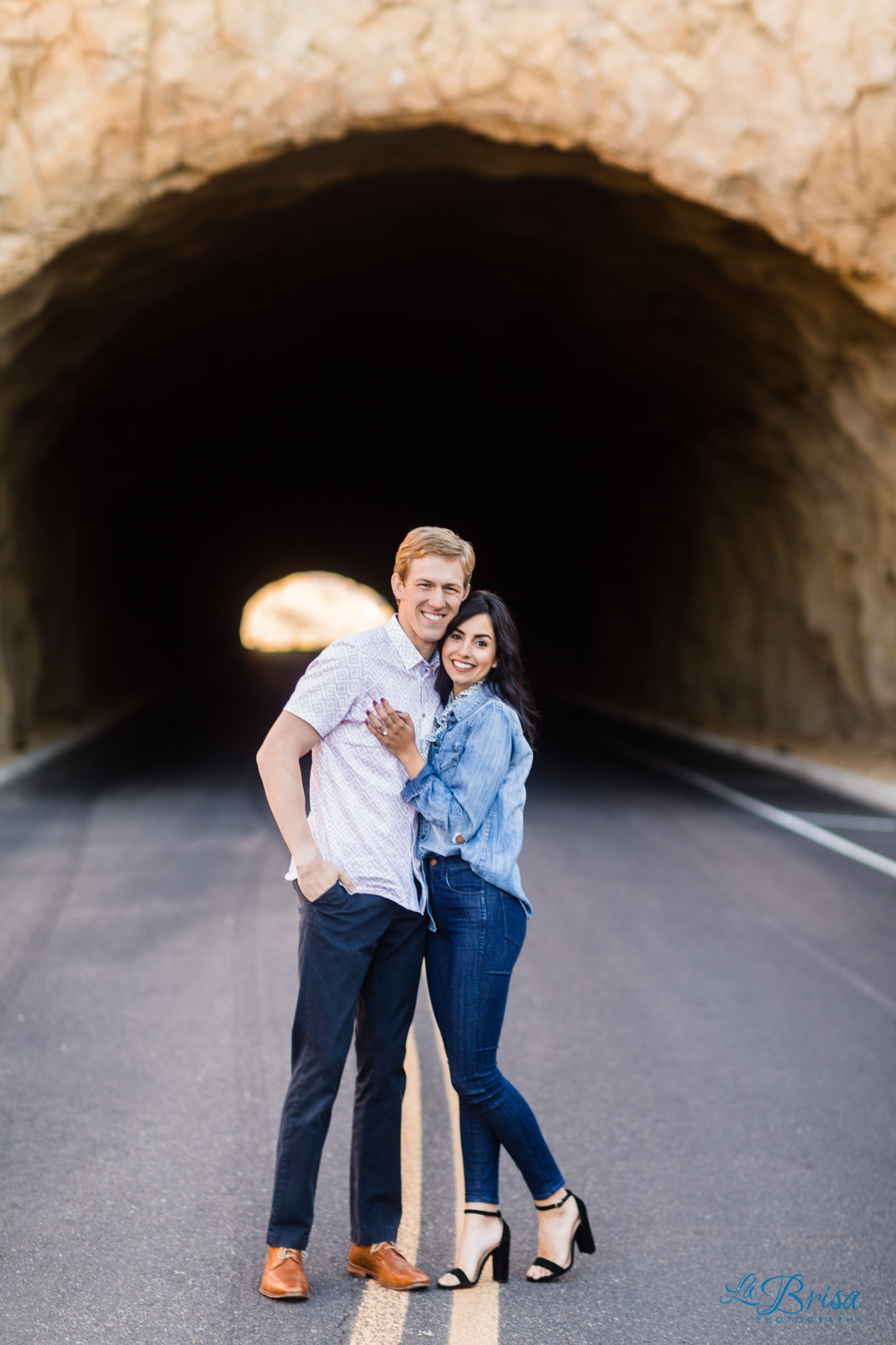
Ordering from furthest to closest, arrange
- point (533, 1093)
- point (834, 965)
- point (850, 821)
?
point (850, 821), point (834, 965), point (533, 1093)

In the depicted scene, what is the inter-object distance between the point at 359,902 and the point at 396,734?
502 millimetres

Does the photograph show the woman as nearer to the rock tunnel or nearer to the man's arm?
the man's arm

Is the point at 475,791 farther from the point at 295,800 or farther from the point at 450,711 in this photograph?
the point at 295,800

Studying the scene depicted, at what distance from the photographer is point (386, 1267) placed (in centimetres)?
345

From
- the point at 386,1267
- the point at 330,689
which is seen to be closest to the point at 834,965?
the point at 386,1267

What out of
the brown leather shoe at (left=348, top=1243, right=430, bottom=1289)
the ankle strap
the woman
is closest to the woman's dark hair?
the woman

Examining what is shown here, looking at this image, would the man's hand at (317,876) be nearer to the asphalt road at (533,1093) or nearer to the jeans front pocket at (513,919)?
the jeans front pocket at (513,919)

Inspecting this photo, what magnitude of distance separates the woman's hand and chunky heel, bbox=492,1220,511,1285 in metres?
1.40

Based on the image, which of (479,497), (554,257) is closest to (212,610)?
(479,497)

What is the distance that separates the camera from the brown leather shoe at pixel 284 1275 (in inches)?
131

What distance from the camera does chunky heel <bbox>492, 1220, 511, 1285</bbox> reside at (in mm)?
3461

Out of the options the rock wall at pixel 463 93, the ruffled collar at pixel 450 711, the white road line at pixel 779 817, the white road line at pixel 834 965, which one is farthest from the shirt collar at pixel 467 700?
the rock wall at pixel 463 93

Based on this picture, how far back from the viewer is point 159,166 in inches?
468

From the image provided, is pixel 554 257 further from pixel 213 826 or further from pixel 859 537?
pixel 213 826
